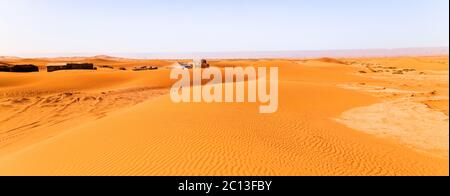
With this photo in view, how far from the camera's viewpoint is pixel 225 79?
98.2ft

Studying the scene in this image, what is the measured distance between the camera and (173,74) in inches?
1214

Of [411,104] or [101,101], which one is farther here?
[101,101]

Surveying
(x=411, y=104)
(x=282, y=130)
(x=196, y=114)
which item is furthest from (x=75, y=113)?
(x=411, y=104)

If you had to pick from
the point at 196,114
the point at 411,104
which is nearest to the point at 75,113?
the point at 196,114

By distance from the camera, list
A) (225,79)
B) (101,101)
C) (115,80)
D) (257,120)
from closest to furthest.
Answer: (257,120) → (101,101) → (115,80) → (225,79)

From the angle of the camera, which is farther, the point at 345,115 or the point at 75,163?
the point at 345,115

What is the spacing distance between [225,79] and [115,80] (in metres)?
8.91

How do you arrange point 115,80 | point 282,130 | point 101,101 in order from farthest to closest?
point 115,80 < point 101,101 < point 282,130

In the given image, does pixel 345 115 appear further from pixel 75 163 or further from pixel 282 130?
pixel 75 163

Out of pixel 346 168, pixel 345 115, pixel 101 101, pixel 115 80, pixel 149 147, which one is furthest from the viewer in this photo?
pixel 115 80
